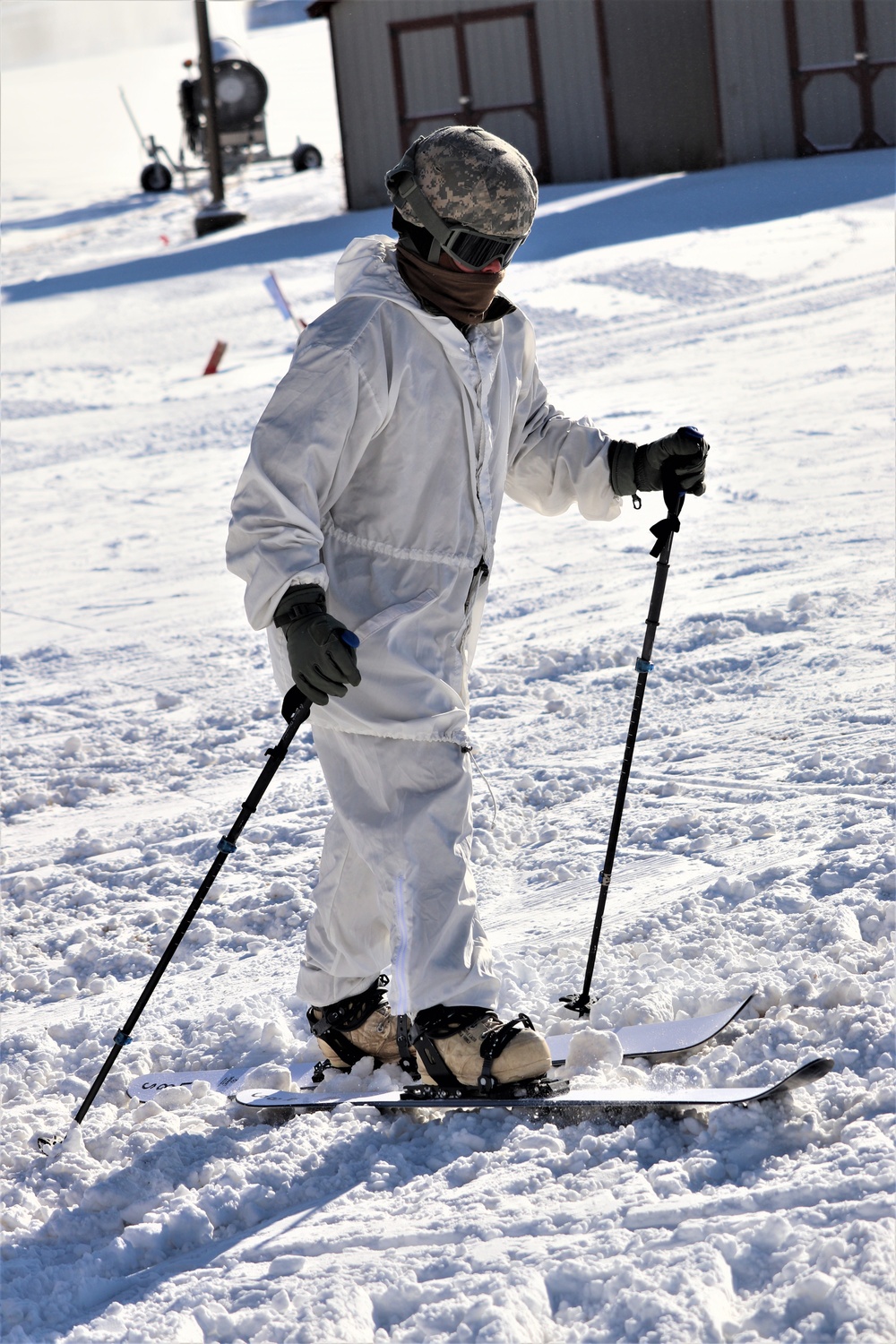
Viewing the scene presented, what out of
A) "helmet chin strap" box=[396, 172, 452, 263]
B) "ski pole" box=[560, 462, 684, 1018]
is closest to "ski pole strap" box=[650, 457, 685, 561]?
"ski pole" box=[560, 462, 684, 1018]

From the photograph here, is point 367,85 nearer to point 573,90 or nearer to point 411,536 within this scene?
point 573,90

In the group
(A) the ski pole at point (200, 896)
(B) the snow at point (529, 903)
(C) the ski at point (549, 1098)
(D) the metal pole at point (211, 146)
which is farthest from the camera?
(D) the metal pole at point (211, 146)

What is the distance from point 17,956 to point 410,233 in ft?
7.52

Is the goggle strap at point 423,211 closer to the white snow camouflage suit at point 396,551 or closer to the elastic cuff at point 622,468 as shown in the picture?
the white snow camouflage suit at point 396,551

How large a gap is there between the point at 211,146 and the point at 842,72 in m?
9.25

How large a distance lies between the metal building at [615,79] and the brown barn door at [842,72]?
0.02 meters

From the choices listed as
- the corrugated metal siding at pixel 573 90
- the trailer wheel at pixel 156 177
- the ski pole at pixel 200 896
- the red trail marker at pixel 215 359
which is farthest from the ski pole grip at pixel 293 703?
the trailer wheel at pixel 156 177

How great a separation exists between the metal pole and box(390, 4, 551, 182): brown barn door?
2661 millimetres

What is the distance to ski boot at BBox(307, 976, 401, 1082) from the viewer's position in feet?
10.1

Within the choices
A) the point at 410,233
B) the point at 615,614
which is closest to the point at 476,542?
the point at 410,233

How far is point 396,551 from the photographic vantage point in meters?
2.79

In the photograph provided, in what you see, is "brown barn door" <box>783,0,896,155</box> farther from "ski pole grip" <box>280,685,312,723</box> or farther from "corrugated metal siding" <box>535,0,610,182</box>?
"ski pole grip" <box>280,685,312,723</box>

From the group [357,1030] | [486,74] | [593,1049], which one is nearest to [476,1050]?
[593,1049]

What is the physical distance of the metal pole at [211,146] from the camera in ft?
63.8
